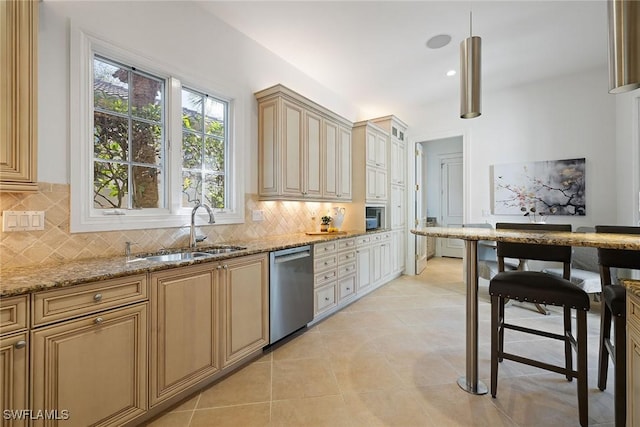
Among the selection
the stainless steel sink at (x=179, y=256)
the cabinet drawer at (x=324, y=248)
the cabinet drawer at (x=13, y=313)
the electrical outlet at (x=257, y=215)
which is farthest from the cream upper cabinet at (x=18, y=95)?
the cabinet drawer at (x=324, y=248)

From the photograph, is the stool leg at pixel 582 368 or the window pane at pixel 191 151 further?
the window pane at pixel 191 151

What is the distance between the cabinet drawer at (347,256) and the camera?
3404 mm

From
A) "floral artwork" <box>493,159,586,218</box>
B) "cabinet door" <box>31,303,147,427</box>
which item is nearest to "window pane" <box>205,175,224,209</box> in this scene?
"cabinet door" <box>31,303,147,427</box>

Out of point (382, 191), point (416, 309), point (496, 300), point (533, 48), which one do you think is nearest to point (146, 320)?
point (496, 300)

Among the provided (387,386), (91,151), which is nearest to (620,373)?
(387,386)

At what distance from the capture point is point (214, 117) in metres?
2.82

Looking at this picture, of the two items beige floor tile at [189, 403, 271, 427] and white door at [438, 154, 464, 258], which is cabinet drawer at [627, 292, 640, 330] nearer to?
beige floor tile at [189, 403, 271, 427]

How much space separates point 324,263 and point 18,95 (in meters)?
2.61

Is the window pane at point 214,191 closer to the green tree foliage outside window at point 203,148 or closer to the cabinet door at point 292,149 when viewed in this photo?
the green tree foliage outside window at point 203,148

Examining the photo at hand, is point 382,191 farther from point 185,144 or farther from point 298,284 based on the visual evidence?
point 185,144

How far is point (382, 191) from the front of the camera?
15.0 ft

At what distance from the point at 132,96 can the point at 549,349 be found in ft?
13.6

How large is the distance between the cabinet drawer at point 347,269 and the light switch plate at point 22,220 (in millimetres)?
2661

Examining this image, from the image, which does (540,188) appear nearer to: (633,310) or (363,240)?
(363,240)
